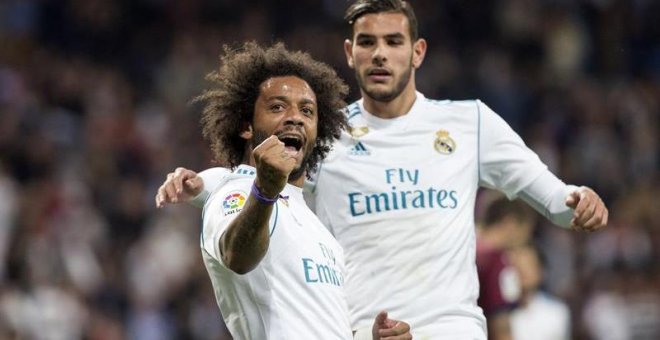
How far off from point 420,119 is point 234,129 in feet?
3.97

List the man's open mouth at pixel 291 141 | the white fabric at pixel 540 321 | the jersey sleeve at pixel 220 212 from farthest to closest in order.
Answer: the white fabric at pixel 540 321 < the man's open mouth at pixel 291 141 < the jersey sleeve at pixel 220 212

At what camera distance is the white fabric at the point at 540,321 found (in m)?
8.98

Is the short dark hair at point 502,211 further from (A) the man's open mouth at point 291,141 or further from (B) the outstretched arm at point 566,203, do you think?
(A) the man's open mouth at point 291,141

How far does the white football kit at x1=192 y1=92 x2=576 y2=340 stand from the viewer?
19.7 ft

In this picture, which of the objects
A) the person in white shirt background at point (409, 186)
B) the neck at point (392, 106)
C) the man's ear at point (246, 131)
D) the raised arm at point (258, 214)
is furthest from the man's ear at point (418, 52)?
the raised arm at point (258, 214)

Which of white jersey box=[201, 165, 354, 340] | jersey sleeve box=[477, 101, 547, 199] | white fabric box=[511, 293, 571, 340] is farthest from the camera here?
white fabric box=[511, 293, 571, 340]

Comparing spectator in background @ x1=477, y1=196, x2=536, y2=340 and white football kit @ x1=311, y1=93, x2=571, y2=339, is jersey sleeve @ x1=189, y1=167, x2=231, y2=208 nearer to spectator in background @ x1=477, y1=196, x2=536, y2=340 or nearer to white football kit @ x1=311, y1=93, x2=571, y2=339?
white football kit @ x1=311, y1=93, x2=571, y2=339

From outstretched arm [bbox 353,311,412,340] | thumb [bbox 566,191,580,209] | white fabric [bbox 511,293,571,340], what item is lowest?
white fabric [bbox 511,293,571,340]

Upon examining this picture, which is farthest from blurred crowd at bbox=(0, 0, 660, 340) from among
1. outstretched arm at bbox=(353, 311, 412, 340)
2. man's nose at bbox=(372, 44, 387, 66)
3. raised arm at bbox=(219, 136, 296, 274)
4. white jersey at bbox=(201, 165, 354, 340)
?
raised arm at bbox=(219, 136, 296, 274)

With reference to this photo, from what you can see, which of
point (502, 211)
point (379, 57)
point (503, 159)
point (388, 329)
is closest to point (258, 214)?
point (388, 329)

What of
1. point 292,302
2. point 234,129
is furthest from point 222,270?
point 234,129

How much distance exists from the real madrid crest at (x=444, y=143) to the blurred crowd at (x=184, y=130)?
6163 mm

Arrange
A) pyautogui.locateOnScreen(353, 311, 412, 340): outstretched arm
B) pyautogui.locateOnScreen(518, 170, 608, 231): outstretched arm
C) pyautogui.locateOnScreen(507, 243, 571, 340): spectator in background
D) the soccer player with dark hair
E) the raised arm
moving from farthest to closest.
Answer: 1. pyautogui.locateOnScreen(507, 243, 571, 340): spectator in background
2. pyautogui.locateOnScreen(518, 170, 608, 231): outstretched arm
3. pyautogui.locateOnScreen(353, 311, 412, 340): outstretched arm
4. the soccer player with dark hair
5. the raised arm

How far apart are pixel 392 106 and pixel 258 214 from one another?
1.93m
